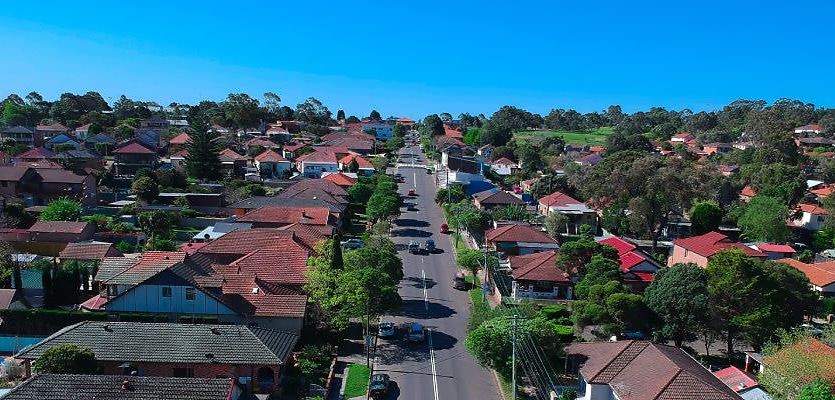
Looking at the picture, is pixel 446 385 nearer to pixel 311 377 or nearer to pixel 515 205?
pixel 311 377

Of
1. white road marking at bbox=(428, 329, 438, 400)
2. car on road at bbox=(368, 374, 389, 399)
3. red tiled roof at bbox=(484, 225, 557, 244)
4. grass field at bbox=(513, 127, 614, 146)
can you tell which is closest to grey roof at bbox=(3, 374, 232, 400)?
car on road at bbox=(368, 374, 389, 399)

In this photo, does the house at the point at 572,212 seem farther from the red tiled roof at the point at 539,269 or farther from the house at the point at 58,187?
the house at the point at 58,187

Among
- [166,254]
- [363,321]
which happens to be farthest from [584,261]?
[166,254]

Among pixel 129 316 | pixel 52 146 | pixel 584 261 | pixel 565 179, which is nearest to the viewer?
pixel 129 316

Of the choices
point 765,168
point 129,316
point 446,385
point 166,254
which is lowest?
point 446,385

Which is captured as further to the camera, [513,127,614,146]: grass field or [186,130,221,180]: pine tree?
[513,127,614,146]: grass field

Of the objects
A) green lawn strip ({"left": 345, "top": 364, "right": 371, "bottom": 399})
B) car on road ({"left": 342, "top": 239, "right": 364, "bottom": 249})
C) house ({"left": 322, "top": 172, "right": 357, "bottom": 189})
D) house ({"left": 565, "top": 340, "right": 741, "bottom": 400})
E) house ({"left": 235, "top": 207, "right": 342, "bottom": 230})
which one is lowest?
green lawn strip ({"left": 345, "top": 364, "right": 371, "bottom": 399})

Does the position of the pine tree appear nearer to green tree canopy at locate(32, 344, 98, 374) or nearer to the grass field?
green tree canopy at locate(32, 344, 98, 374)

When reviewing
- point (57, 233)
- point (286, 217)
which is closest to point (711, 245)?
point (286, 217)

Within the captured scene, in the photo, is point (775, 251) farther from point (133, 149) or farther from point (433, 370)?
point (133, 149)
